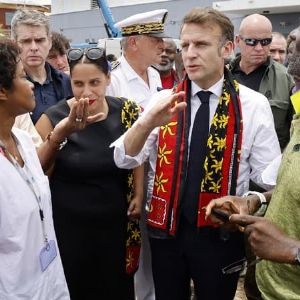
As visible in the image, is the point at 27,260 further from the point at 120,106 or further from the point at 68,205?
the point at 120,106

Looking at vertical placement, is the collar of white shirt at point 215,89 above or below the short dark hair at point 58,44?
below

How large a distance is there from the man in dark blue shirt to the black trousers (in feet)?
4.65

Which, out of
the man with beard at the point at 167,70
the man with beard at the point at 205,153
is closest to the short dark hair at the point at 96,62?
the man with beard at the point at 205,153

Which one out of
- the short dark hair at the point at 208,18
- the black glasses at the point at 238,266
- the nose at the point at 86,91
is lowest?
the black glasses at the point at 238,266

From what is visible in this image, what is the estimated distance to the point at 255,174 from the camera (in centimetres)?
233

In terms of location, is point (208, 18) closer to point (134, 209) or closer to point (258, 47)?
point (134, 209)

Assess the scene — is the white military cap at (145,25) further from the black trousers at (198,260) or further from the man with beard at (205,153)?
the black trousers at (198,260)

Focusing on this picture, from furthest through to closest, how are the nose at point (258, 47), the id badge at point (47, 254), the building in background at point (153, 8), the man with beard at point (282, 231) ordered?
the building in background at point (153, 8) < the nose at point (258, 47) < the id badge at point (47, 254) < the man with beard at point (282, 231)

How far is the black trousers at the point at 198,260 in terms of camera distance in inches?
89.4

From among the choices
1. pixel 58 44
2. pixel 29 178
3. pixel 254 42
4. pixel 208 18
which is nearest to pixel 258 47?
pixel 254 42

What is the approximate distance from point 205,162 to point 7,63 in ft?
3.44

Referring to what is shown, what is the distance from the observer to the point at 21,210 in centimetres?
168

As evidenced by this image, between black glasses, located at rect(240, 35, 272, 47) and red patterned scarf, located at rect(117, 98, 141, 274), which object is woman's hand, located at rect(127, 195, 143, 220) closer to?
red patterned scarf, located at rect(117, 98, 141, 274)

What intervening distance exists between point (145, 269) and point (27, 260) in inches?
68.1
